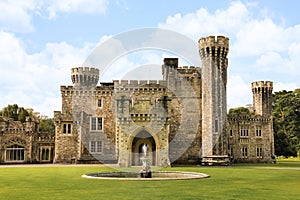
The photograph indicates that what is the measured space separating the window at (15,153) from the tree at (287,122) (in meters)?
37.7

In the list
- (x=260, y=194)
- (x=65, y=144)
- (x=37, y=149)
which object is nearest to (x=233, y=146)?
(x=65, y=144)

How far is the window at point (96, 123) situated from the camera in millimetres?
48469

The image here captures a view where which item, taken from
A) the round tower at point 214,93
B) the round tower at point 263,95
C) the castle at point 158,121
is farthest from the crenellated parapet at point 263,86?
the round tower at point 214,93

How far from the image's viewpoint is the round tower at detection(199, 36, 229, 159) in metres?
42.8

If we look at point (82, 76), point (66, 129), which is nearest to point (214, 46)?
point (82, 76)

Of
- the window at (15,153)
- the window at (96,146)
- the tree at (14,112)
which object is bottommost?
the window at (15,153)

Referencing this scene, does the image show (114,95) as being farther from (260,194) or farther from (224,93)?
(260,194)

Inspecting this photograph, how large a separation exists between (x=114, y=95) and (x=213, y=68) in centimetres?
1300

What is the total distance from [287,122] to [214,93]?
95.5ft

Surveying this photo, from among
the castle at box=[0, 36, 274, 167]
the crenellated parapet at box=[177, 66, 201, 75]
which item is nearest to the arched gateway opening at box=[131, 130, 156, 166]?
the castle at box=[0, 36, 274, 167]

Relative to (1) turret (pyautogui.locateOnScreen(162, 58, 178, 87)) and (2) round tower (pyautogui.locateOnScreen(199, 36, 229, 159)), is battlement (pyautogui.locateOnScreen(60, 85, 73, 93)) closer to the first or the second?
(1) turret (pyautogui.locateOnScreen(162, 58, 178, 87))

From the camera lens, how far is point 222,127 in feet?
140

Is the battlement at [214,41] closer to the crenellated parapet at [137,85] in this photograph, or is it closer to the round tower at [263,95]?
the crenellated parapet at [137,85]

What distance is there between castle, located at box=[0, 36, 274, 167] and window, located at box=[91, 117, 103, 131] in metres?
0.12
